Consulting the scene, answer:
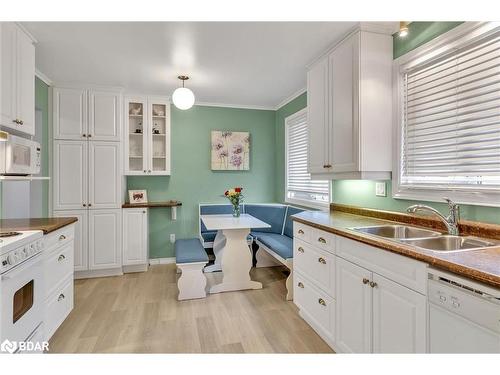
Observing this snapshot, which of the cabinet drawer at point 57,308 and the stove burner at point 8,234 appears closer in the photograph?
the stove burner at point 8,234

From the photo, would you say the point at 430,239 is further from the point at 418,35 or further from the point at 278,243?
the point at 278,243

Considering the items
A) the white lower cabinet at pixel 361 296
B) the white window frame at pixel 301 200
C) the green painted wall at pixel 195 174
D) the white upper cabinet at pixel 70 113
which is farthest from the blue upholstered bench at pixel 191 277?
the white upper cabinet at pixel 70 113

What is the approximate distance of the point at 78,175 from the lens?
3535mm

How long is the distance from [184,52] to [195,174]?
2086 mm

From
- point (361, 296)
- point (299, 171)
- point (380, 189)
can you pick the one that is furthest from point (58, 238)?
point (299, 171)

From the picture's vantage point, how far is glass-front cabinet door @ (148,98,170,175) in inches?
159

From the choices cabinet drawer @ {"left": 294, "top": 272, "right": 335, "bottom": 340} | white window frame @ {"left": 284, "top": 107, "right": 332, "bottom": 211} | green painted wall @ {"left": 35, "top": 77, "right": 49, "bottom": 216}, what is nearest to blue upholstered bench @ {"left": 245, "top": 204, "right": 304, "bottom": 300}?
white window frame @ {"left": 284, "top": 107, "right": 332, "bottom": 211}

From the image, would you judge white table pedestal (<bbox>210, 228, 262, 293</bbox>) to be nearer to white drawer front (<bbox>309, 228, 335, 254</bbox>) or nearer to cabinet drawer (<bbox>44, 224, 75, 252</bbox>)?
white drawer front (<bbox>309, 228, 335, 254</bbox>)

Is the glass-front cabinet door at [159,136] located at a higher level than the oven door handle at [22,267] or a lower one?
higher

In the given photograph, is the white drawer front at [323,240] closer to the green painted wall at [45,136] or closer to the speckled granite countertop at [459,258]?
the speckled granite countertop at [459,258]

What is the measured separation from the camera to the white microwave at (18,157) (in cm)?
190

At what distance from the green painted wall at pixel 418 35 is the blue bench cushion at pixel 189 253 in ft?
8.61

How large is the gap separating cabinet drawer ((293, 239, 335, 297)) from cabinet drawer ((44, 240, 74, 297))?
2.03 metres
